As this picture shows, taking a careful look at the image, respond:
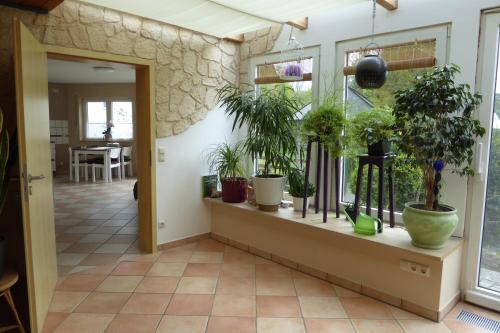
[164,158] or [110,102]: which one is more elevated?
[110,102]

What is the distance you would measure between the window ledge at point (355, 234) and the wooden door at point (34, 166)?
1808 millimetres

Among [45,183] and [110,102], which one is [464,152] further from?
[110,102]

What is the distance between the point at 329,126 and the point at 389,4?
1.07 meters

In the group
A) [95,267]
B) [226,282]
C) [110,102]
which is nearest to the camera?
[226,282]

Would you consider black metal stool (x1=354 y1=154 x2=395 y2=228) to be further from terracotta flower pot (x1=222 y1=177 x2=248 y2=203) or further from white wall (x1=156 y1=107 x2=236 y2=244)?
white wall (x1=156 y1=107 x2=236 y2=244)

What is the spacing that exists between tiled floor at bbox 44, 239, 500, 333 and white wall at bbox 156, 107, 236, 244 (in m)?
0.53

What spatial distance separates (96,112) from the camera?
955cm

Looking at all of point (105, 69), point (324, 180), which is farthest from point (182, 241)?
point (105, 69)

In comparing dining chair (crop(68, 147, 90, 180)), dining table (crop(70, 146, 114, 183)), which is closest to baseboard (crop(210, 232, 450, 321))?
dining table (crop(70, 146, 114, 183))

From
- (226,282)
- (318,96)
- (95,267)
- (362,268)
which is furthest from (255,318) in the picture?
(318,96)

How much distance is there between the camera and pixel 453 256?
2.57 metres

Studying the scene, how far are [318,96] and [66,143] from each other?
8206 mm

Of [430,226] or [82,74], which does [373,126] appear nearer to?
[430,226]

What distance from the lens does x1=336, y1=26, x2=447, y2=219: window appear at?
2777 mm
